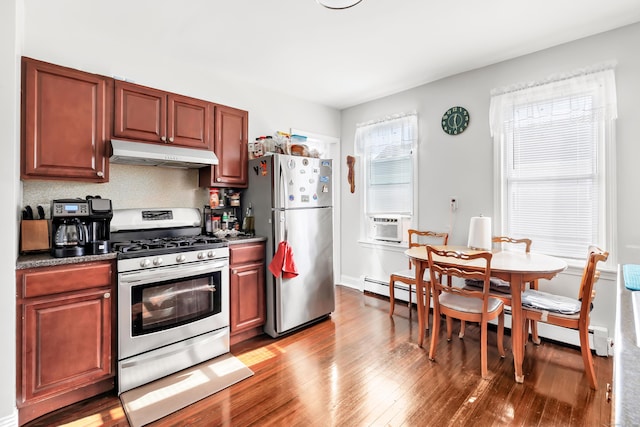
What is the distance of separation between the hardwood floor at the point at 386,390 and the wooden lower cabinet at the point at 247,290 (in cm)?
15

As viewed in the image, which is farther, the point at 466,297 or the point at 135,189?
the point at 135,189

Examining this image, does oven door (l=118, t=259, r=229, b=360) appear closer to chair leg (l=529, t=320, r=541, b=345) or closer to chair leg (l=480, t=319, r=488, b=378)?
chair leg (l=480, t=319, r=488, b=378)

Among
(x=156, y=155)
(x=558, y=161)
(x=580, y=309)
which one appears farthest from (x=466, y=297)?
(x=156, y=155)

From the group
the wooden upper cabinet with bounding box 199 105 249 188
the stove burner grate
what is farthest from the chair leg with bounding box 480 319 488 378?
the wooden upper cabinet with bounding box 199 105 249 188

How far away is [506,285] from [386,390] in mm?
1427

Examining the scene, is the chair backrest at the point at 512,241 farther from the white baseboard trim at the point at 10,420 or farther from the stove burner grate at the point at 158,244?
the white baseboard trim at the point at 10,420

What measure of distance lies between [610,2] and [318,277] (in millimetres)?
3200

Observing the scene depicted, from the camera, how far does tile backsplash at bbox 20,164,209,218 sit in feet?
7.66

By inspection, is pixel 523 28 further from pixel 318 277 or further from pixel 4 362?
pixel 4 362

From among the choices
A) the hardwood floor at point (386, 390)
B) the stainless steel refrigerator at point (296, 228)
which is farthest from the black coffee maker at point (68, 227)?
the stainless steel refrigerator at point (296, 228)

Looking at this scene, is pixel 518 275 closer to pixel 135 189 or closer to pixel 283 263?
pixel 283 263

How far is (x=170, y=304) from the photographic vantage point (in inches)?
91.8

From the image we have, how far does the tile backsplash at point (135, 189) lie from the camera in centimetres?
233

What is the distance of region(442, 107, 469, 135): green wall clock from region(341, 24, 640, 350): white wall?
55mm
